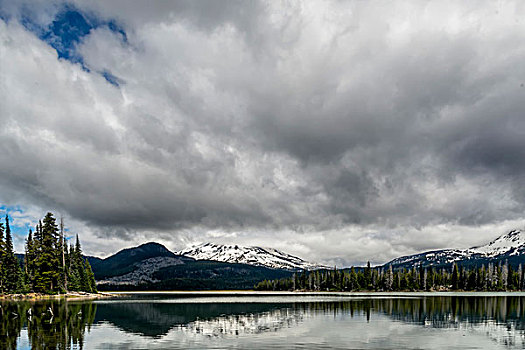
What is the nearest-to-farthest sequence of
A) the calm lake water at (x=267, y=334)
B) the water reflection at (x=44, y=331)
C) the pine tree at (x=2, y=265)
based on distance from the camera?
the water reflection at (x=44, y=331), the calm lake water at (x=267, y=334), the pine tree at (x=2, y=265)

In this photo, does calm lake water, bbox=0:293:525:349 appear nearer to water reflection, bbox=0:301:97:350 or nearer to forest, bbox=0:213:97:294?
water reflection, bbox=0:301:97:350

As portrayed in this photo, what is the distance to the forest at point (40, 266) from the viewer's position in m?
118

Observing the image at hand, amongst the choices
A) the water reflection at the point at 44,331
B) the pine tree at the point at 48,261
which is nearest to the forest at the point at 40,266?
the pine tree at the point at 48,261

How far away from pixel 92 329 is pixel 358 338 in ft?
108

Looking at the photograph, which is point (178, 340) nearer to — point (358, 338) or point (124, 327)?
point (124, 327)

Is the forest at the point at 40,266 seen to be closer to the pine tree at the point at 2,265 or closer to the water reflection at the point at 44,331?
the pine tree at the point at 2,265

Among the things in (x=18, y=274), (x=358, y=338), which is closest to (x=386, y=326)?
(x=358, y=338)

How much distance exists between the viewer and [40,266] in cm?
12494

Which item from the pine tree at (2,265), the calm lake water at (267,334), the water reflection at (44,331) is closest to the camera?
the water reflection at (44,331)

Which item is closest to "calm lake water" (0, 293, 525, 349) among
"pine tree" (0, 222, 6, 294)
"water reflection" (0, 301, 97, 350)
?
"water reflection" (0, 301, 97, 350)

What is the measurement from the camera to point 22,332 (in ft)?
153

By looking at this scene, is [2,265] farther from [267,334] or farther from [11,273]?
[267,334]

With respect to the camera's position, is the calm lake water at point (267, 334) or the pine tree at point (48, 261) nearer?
the calm lake water at point (267, 334)

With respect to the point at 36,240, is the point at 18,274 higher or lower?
lower
